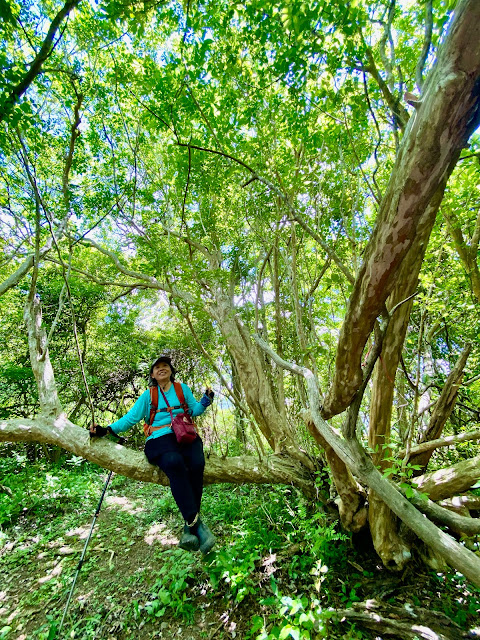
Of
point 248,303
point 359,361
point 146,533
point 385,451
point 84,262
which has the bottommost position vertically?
point 146,533

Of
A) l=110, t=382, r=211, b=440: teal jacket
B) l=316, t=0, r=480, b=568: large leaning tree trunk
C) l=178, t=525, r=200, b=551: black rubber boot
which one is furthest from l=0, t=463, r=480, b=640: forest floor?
l=316, t=0, r=480, b=568: large leaning tree trunk

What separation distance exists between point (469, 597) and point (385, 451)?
61.7 inches

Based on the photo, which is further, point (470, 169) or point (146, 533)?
point (146, 533)

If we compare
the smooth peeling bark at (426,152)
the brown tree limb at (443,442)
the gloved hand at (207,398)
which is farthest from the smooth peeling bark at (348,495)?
the smooth peeling bark at (426,152)

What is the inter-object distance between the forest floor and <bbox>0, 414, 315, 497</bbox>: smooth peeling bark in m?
0.35

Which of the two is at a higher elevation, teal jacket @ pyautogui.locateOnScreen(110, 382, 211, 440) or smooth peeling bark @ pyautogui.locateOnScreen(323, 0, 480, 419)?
smooth peeling bark @ pyautogui.locateOnScreen(323, 0, 480, 419)

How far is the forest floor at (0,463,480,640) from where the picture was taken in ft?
8.18

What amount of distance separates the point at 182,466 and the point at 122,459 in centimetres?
84

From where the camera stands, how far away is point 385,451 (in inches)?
105

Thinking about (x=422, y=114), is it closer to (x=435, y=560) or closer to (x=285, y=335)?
(x=435, y=560)

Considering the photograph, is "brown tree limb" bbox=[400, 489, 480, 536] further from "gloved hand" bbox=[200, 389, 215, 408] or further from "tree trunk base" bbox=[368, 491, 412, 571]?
"gloved hand" bbox=[200, 389, 215, 408]

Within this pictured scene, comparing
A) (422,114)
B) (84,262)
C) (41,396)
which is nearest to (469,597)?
(422,114)

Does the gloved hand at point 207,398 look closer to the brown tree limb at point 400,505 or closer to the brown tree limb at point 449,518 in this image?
the brown tree limb at point 400,505

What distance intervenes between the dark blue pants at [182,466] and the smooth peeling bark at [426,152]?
2.17 metres
